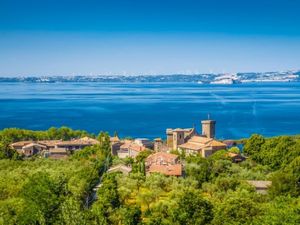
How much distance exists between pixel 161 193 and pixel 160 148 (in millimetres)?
18412

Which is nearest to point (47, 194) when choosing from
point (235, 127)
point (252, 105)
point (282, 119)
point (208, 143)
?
point (208, 143)

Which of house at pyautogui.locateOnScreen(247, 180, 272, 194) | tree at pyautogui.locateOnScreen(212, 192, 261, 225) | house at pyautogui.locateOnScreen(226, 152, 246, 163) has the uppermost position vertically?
tree at pyautogui.locateOnScreen(212, 192, 261, 225)

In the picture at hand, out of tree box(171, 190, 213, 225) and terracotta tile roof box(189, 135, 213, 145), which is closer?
tree box(171, 190, 213, 225)

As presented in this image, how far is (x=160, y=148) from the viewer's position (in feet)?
136

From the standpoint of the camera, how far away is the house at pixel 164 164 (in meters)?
28.3

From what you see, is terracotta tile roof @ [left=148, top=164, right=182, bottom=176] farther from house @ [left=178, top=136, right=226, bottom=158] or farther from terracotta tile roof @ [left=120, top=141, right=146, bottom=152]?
terracotta tile roof @ [left=120, top=141, right=146, bottom=152]

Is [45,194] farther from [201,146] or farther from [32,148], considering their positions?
[32,148]

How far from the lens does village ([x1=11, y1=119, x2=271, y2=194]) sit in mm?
31600

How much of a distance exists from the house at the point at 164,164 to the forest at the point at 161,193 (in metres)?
0.65

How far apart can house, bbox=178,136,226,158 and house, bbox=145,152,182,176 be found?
2.98 m

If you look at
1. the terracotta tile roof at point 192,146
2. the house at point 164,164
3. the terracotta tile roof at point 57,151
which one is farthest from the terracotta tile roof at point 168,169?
the terracotta tile roof at point 57,151

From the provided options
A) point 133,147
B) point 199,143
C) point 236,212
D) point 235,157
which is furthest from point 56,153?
point 236,212

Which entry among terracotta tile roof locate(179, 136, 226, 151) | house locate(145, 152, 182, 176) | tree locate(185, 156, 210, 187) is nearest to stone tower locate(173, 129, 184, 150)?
terracotta tile roof locate(179, 136, 226, 151)

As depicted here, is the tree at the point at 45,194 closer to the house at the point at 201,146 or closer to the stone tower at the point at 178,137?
the house at the point at 201,146
